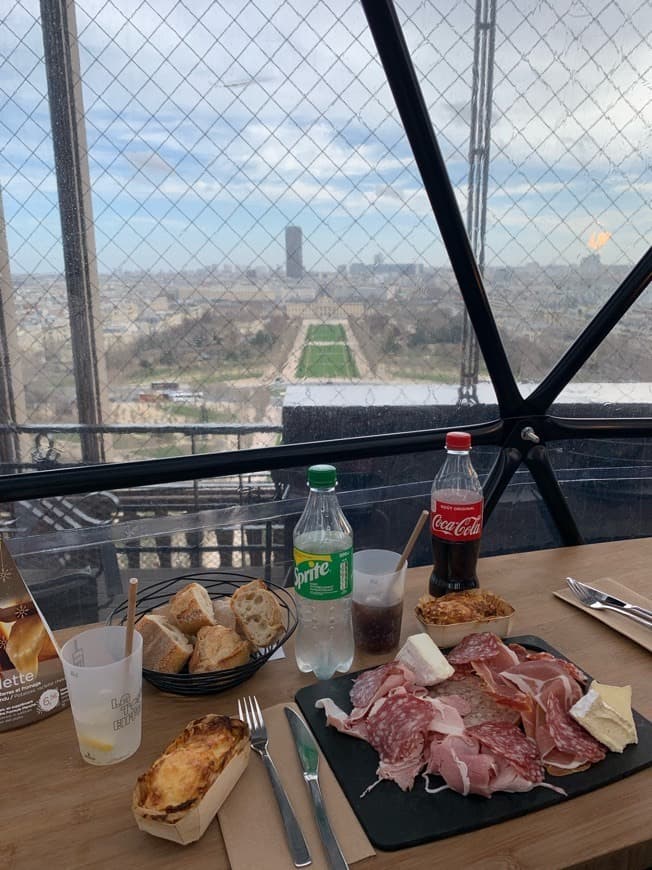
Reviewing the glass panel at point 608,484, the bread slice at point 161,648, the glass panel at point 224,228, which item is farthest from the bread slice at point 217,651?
the glass panel at point 608,484

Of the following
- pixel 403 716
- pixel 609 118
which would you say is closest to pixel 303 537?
pixel 403 716

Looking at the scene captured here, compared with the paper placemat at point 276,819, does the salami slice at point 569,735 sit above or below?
above

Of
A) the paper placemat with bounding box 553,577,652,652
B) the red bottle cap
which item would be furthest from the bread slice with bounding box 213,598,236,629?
the paper placemat with bounding box 553,577,652,652

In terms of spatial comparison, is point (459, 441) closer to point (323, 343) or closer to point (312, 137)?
point (323, 343)

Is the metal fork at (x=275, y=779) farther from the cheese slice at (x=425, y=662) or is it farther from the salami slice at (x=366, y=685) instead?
the cheese slice at (x=425, y=662)

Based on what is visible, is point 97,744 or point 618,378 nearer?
point 97,744


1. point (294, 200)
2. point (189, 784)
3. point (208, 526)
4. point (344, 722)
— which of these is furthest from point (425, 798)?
point (294, 200)

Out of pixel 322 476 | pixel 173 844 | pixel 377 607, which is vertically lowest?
pixel 173 844

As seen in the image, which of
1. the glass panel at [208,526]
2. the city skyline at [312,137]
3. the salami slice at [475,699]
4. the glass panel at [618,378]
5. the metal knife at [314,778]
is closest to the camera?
the metal knife at [314,778]
